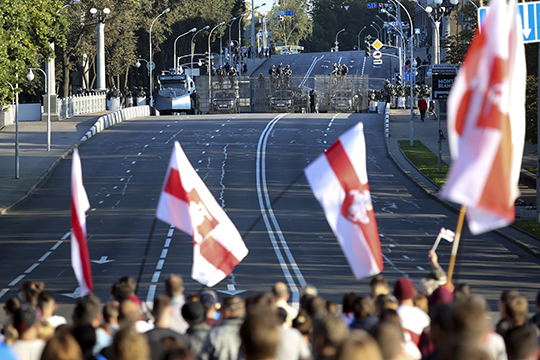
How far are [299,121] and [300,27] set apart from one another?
142779 mm

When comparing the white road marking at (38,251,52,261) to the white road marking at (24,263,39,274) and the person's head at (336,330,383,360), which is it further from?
the person's head at (336,330,383,360)

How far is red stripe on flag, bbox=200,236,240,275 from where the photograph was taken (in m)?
10.1

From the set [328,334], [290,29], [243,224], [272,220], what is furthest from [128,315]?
[290,29]

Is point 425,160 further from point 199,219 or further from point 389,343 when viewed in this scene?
point 389,343

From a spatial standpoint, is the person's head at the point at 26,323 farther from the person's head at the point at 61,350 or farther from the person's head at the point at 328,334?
the person's head at the point at 328,334

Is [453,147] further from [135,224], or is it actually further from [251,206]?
[251,206]

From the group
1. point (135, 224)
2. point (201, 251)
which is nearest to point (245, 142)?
point (135, 224)

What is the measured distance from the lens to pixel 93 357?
Answer: 19.7 feet

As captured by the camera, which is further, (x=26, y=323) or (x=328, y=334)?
(x=26, y=323)

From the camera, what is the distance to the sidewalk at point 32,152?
31.9 m

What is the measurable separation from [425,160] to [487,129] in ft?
105

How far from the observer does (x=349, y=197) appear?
9.23 m

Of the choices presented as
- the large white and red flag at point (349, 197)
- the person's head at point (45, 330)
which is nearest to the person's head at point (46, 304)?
the person's head at point (45, 330)

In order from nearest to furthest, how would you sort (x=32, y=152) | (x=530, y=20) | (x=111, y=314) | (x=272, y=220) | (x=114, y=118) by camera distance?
1. (x=111, y=314)
2. (x=530, y=20)
3. (x=272, y=220)
4. (x=32, y=152)
5. (x=114, y=118)
